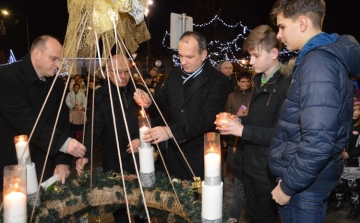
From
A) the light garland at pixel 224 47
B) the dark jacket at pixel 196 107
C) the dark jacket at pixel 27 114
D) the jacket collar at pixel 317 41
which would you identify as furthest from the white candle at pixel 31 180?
the light garland at pixel 224 47

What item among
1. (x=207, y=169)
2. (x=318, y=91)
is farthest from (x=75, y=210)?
(x=318, y=91)

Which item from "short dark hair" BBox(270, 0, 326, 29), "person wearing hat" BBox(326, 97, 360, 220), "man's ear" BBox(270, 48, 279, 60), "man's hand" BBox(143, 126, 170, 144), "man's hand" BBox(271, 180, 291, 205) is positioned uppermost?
"short dark hair" BBox(270, 0, 326, 29)

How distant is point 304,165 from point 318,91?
0.40m

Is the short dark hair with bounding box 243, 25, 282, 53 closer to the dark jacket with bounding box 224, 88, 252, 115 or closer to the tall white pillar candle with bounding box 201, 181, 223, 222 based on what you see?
the tall white pillar candle with bounding box 201, 181, 223, 222

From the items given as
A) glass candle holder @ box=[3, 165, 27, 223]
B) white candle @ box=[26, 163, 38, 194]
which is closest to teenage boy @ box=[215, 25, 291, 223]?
white candle @ box=[26, 163, 38, 194]

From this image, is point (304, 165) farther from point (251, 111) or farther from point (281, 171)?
point (251, 111)

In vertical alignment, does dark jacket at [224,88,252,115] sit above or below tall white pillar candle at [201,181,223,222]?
above

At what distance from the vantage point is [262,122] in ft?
7.95

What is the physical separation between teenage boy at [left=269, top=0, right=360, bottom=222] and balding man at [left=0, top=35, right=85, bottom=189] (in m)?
1.54

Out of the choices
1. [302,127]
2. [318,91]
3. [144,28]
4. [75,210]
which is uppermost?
[144,28]

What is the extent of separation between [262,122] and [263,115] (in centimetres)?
5

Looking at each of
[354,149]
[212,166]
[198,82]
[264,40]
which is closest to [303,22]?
[264,40]

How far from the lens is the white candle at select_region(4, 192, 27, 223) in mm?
1352

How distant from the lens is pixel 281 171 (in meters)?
1.95
